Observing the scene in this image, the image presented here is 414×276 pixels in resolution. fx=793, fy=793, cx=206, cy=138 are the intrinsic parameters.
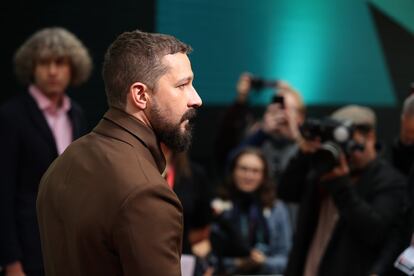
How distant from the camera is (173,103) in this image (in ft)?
5.51

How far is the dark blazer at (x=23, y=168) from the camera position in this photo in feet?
9.75

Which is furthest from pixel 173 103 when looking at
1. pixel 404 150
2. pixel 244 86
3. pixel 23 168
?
pixel 244 86

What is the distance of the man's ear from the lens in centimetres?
166

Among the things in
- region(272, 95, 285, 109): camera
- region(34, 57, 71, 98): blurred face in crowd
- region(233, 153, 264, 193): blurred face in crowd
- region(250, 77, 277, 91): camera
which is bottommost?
region(233, 153, 264, 193): blurred face in crowd

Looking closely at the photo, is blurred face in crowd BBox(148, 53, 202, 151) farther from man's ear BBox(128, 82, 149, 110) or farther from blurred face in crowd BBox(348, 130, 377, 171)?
blurred face in crowd BBox(348, 130, 377, 171)

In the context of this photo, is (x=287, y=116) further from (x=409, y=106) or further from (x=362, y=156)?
(x=409, y=106)

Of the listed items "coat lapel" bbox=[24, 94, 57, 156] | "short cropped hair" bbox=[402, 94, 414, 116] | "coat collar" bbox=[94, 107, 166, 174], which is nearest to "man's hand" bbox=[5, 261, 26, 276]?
"coat lapel" bbox=[24, 94, 57, 156]

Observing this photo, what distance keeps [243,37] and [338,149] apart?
1.55m

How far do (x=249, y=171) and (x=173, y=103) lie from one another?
100 inches

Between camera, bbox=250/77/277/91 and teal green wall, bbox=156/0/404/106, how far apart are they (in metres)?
0.10

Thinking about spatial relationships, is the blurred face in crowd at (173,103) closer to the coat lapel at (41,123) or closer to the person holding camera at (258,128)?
the coat lapel at (41,123)

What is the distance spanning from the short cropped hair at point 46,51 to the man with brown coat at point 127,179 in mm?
1636

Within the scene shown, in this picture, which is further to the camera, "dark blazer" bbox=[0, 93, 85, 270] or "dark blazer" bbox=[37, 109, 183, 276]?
"dark blazer" bbox=[0, 93, 85, 270]

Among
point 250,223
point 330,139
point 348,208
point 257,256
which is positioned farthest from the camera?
point 250,223
